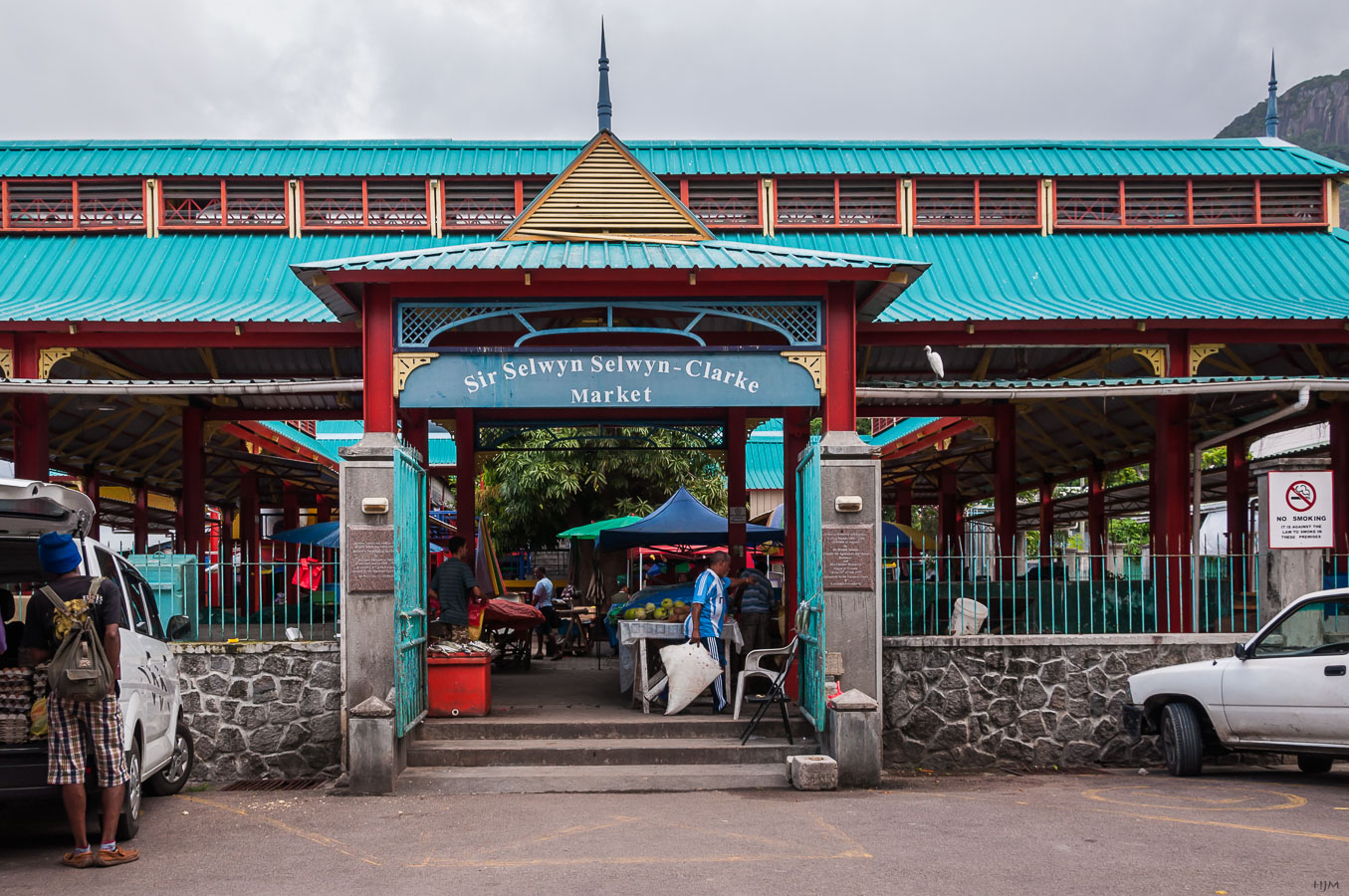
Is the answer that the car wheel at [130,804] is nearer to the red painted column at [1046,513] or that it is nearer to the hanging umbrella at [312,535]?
the hanging umbrella at [312,535]

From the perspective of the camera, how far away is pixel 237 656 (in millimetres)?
11359

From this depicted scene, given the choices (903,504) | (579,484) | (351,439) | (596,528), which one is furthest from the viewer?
(903,504)

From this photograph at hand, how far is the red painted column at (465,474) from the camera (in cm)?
1639

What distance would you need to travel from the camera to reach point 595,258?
1147cm

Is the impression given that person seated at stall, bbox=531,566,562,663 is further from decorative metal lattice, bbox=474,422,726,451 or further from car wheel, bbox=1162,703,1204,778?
car wheel, bbox=1162,703,1204,778

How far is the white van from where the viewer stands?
24.9 feet

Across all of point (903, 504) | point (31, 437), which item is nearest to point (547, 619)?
point (31, 437)

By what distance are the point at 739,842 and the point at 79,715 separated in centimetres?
409

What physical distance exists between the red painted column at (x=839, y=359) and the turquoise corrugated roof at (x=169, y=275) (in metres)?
5.95

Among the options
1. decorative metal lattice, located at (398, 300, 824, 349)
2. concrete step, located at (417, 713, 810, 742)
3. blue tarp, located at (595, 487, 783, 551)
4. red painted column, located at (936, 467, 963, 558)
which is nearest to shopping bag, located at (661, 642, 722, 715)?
concrete step, located at (417, 713, 810, 742)

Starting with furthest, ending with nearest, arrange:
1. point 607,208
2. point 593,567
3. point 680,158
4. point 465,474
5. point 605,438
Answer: point 593,567 → point 605,438 → point 680,158 → point 465,474 → point 607,208

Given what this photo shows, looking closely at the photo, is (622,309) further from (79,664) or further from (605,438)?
(605,438)

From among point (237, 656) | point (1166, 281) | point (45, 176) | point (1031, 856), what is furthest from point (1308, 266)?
point (45, 176)

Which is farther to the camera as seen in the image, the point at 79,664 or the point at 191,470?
the point at 191,470
